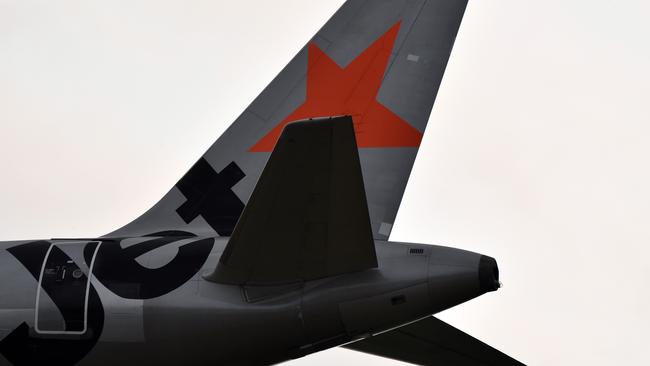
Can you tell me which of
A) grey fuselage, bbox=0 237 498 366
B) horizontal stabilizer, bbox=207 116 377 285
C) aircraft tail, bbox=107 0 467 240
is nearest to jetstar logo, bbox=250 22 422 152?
aircraft tail, bbox=107 0 467 240

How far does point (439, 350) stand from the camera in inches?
640

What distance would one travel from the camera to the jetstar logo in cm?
1730

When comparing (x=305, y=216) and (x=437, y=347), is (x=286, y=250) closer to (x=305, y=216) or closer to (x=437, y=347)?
(x=305, y=216)

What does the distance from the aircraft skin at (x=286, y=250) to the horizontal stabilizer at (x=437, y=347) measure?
0.04 meters

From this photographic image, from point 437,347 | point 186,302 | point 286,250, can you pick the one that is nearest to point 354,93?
point 437,347

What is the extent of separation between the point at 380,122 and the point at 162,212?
329cm

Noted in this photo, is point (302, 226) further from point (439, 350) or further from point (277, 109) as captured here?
point (277, 109)

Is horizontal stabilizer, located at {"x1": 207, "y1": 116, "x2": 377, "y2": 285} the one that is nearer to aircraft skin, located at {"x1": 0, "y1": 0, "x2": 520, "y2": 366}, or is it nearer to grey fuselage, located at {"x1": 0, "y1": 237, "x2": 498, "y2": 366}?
aircraft skin, located at {"x1": 0, "y1": 0, "x2": 520, "y2": 366}

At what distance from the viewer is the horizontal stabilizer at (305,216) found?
12438 millimetres

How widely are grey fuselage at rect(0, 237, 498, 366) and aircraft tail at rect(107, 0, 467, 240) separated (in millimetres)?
1548

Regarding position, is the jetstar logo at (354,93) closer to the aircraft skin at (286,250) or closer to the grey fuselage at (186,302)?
the aircraft skin at (286,250)

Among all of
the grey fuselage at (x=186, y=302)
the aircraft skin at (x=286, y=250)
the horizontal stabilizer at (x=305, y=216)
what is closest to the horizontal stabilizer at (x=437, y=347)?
the aircraft skin at (x=286, y=250)

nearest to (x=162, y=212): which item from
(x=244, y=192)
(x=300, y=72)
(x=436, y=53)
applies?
(x=244, y=192)

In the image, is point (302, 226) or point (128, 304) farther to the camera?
point (128, 304)
